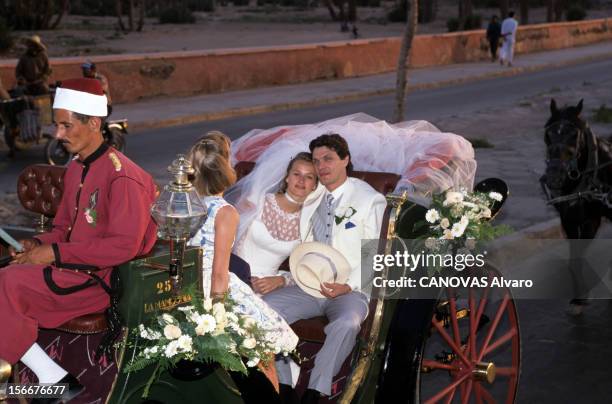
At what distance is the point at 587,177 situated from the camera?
851cm

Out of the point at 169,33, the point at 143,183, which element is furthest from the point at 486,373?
the point at 169,33

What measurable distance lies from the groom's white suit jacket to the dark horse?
115 inches

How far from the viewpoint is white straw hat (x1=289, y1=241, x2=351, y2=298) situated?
556 centimetres

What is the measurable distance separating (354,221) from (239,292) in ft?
3.96

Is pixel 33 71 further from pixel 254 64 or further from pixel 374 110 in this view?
pixel 254 64

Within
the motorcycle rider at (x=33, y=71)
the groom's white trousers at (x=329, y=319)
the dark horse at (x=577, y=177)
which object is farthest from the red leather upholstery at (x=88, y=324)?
the motorcycle rider at (x=33, y=71)

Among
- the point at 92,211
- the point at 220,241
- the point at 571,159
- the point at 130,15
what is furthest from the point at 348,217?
the point at 130,15

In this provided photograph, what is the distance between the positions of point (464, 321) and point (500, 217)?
361cm

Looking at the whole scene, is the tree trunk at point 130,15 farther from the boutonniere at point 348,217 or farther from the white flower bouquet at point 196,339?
the white flower bouquet at point 196,339

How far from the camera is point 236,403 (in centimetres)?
436

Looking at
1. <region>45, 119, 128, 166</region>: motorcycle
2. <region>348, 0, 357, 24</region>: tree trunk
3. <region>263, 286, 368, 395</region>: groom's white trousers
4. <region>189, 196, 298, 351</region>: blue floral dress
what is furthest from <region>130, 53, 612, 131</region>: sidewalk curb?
<region>348, 0, 357, 24</region>: tree trunk

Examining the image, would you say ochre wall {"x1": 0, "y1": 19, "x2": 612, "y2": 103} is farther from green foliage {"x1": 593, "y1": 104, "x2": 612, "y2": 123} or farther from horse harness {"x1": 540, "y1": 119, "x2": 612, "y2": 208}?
horse harness {"x1": 540, "y1": 119, "x2": 612, "y2": 208}

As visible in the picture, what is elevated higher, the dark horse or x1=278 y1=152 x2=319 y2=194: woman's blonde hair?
x1=278 y1=152 x2=319 y2=194: woman's blonde hair

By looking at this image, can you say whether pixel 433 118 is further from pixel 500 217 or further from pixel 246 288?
pixel 246 288
